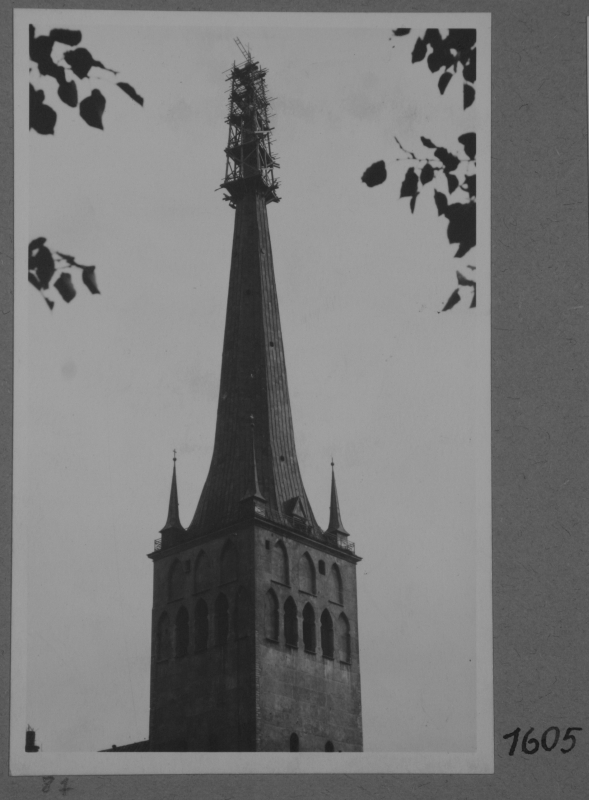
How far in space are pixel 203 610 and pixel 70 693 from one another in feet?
7.42

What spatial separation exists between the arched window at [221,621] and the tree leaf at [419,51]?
444cm

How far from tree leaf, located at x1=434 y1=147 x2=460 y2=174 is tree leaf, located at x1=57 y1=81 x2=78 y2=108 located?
Answer: 2.31 meters

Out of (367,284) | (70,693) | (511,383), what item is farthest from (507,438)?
(70,693)

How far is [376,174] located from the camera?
9.65 meters

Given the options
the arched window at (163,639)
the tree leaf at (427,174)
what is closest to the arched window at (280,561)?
the arched window at (163,639)

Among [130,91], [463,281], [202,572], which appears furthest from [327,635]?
[130,91]

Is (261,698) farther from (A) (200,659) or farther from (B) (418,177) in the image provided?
(B) (418,177)

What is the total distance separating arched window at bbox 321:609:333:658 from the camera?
1127 cm

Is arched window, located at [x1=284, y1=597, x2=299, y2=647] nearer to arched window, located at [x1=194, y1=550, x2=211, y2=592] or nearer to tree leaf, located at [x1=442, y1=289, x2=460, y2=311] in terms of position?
arched window, located at [x1=194, y1=550, x2=211, y2=592]

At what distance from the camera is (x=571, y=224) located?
945cm

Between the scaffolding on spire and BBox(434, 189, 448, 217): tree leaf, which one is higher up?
the scaffolding on spire

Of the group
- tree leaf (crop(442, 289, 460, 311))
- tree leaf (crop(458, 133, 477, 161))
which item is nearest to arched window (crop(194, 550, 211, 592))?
tree leaf (crop(442, 289, 460, 311))

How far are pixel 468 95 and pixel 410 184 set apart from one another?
26.8 inches

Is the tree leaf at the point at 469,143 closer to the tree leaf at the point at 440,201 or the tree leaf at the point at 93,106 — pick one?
the tree leaf at the point at 440,201
